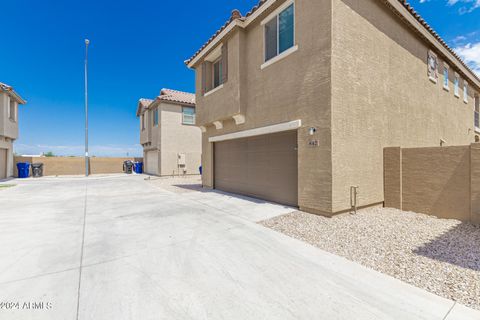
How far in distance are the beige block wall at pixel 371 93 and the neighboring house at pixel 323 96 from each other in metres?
0.03

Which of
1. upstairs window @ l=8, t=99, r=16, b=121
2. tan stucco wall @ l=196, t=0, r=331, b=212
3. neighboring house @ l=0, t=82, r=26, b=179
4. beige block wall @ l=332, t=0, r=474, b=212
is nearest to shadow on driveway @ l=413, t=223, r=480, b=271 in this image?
beige block wall @ l=332, t=0, r=474, b=212

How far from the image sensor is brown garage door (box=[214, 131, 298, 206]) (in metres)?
7.47

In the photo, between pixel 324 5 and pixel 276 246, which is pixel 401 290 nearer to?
pixel 276 246

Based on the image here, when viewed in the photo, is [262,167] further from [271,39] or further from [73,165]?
[73,165]

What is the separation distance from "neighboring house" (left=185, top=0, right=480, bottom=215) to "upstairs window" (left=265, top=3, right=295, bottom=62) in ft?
0.12

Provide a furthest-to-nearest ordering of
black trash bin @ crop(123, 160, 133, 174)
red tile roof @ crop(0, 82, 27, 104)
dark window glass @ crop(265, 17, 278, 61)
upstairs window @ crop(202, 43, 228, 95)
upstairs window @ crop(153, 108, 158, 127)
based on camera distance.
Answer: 1. black trash bin @ crop(123, 160, 133, 174)
2. upstairs window @ crop(153, 108, 158, 127)
3. red tile roof @ crop(0, 82, 27, 104)
4. upstairs window @ crop(202, 43, 228, 95)
5. dark window glass @ crop(265, 17, 278, 61)

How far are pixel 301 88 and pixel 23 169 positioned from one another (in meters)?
26.0

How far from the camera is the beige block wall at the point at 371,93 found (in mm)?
6184

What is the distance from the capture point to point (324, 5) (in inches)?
241

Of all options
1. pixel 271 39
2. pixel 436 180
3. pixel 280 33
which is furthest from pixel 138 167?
pixel 436 180

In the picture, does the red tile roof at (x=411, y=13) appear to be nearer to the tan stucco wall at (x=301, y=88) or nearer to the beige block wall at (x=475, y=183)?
the tan stucco wall at (x=301, y=88)

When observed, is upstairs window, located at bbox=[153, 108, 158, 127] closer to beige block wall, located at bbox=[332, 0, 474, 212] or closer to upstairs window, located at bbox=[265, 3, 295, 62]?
upstairs window, located at bbox=[265, 3, 295, 62]

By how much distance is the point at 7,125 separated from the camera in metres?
17.8

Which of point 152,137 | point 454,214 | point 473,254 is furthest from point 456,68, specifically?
point 152,137
